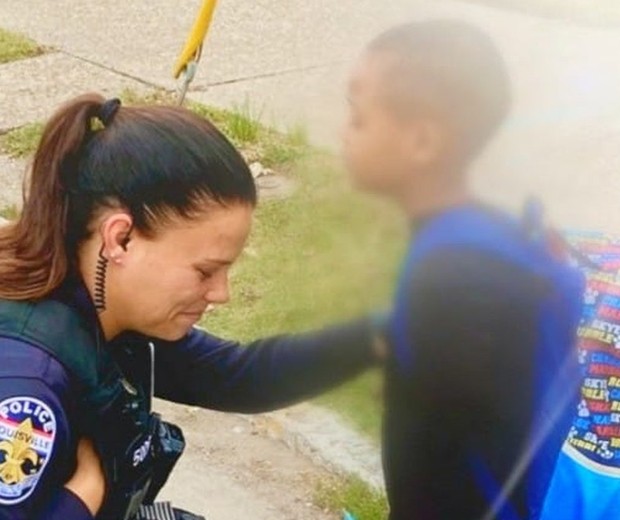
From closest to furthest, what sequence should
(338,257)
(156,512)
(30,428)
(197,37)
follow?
(338,257), (30,428), (197,37), (156,512)

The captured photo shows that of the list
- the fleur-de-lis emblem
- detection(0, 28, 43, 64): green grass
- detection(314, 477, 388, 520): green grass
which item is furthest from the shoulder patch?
detection(0, 28, 43, 64): green grass

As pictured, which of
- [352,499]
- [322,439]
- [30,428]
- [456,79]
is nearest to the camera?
[456,79]

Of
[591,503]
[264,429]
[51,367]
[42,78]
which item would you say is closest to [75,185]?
[51,367]

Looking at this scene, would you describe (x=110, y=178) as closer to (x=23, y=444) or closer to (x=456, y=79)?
(x=23, y=444)

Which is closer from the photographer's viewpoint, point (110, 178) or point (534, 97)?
point (534, 97)

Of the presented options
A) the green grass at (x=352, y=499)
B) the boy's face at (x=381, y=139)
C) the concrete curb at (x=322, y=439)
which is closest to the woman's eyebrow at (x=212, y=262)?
the boy's face at (x=381, y=139)

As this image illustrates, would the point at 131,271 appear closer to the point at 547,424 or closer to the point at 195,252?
the point at 195,252

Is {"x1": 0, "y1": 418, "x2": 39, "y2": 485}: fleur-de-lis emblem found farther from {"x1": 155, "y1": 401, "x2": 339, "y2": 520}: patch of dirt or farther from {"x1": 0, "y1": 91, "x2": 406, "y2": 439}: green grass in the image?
{"x1": 155, "y1": 401, "x2": 339, "y2": 520}: patch of dirt

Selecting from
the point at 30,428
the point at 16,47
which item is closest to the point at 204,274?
the point at 30,428

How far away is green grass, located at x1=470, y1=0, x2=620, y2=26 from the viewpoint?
110cm

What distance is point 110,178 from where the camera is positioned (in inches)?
58.5

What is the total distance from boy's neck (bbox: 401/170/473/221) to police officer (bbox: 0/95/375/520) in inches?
12.6

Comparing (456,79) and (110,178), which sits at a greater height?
(456,79)

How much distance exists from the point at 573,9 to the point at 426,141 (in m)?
0.18
